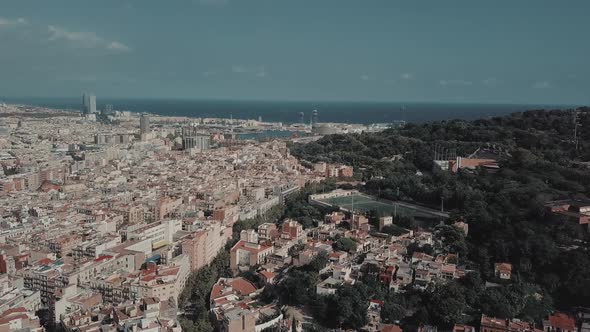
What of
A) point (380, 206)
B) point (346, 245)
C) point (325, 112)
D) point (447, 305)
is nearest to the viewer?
point (447, 305)

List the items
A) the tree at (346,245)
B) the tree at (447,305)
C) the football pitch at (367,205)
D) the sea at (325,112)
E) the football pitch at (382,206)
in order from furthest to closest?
the sea at (325,112)
the football pitch at (367,205)
the football pitch at (382,206)
the tree at (346,245)
the tree at (447,305)

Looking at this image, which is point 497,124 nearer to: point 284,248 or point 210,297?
point 284,248

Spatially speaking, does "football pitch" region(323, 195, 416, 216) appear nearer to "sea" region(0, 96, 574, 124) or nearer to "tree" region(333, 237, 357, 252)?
"tree" region(333, 237, 357, 252)

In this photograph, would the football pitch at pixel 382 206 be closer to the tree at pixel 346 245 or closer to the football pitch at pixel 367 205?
the football pitch at pixel 367 205

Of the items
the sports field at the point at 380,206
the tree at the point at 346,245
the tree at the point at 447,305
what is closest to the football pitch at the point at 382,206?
the sports field at the point at 380,206

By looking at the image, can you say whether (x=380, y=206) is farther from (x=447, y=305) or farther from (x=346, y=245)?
(x=447, y=305)

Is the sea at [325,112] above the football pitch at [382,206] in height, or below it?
above

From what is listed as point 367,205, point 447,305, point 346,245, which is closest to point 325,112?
point 367,205

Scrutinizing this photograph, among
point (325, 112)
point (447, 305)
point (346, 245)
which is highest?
point (325, 112)

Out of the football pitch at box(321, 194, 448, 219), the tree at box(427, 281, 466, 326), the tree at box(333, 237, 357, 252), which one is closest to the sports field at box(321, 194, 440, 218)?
the football pitch at box(321, 194, 448, 219)

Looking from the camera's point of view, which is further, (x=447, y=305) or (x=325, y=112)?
(x=325, y=112)
